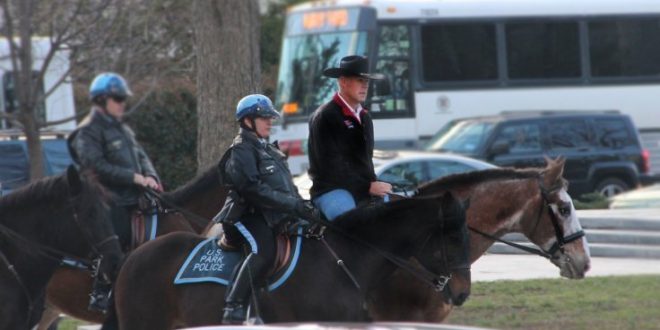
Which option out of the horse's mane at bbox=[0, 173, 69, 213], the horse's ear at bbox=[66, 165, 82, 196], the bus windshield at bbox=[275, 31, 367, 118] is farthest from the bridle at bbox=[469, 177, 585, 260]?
the bus windshield at bbox=[275, 31, 367, 118]

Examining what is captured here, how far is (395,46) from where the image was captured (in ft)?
88.8

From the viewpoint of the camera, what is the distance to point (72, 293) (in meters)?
Result: 10.2

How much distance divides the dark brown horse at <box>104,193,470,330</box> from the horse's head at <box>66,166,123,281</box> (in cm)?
84

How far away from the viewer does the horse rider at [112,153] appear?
990cm

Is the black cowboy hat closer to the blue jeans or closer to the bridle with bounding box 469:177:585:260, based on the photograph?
the blue jeans

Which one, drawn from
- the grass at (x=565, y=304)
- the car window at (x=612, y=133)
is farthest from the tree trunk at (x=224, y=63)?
the car window at (x=612, y=133)

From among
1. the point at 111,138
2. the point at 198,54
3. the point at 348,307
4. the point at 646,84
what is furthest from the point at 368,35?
the point at 348,307

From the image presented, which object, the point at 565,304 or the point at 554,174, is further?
the point at 565,304

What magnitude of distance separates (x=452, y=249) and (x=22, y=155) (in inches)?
554

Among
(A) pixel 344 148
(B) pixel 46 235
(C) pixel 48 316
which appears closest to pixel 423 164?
(C) pixel 48 316

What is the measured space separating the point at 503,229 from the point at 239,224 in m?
1.97

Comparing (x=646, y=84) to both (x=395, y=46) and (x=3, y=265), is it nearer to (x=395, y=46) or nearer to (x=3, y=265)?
(x=395, y=46)

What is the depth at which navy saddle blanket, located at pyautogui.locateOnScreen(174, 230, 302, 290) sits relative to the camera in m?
8.34

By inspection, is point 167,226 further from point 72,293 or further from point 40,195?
point 40,195
